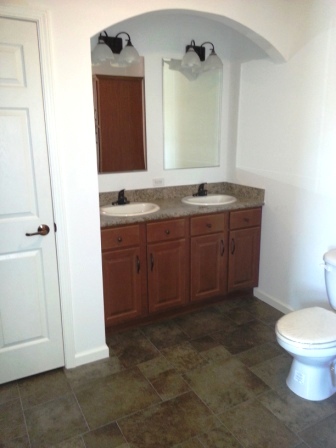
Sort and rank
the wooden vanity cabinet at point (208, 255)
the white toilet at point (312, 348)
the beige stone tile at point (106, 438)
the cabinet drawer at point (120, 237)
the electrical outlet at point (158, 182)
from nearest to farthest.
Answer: the beige stone tile at point (106, 438) < the white toilet at point (312, 348) < the cabinet drawer at point (120, 237) < the wooden vanity cabinet at point (208, 255) < the electrical outlet at point (158, 182)

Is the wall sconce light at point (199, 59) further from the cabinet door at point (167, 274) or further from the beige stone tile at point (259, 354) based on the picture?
the beige stone tile at point (259, 354)

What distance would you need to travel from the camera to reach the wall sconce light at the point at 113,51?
258 cm

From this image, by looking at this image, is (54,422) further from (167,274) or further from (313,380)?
(313,380)

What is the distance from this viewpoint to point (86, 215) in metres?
2.17

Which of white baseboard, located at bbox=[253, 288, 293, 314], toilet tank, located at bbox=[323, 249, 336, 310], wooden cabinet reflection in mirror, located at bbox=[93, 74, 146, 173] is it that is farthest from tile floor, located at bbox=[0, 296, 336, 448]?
wooden cabinet reflection in mirror, located at bbox=[93, 74, 146, 173]

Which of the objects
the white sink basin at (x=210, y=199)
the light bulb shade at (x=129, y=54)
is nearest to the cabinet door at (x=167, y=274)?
the white sink basin at (x=210, y=199)

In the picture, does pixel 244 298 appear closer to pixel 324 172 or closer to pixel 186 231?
pixel 186 231

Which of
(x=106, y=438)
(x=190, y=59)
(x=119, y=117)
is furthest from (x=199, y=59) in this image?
(x=106, y=438)

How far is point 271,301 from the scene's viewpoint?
3094 millimetres

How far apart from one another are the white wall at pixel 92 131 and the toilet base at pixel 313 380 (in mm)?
738

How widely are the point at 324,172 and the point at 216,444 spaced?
180cm

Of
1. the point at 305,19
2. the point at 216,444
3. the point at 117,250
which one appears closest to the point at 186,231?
the point at 117,250

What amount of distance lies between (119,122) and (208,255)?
126 centimetres

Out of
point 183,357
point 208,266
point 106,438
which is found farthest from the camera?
point 208,266
